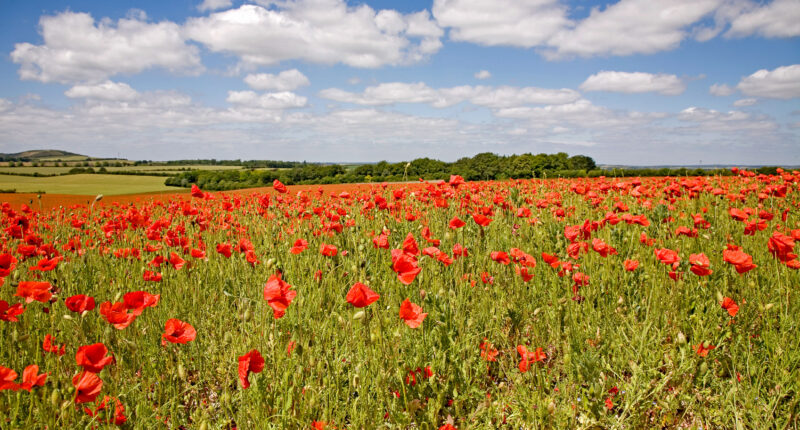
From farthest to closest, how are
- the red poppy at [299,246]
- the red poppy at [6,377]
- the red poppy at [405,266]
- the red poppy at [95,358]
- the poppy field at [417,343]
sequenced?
the red poppy at [299,246], the red poppy at [405,266], the poppy field at [417,343], the red poppy at [95,358], the red poppy at [6,377]

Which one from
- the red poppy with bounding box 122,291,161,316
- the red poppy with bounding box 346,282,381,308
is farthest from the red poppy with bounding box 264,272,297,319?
the red poppy with bounding box 122,291,161,316

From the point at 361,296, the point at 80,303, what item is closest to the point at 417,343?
the point at 361,296

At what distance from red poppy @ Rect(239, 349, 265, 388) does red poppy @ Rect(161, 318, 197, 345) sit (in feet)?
0.88

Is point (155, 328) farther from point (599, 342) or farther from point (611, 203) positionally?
point (611, 203)

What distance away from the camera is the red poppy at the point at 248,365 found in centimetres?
158

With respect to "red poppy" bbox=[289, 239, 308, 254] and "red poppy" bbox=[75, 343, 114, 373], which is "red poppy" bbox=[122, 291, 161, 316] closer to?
"red poppy" bbox=[75, 343, 114, 373]

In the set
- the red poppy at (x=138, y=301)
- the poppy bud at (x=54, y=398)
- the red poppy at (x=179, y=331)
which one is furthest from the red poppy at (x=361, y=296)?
the poppy bud at (x=54, y=398)

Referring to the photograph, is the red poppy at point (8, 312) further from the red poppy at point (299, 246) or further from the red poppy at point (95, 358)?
the red poppy at point (299, 246)

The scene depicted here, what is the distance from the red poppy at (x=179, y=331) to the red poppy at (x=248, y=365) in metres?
0.27

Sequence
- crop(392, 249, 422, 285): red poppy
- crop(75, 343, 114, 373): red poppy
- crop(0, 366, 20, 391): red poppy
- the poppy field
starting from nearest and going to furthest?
1. crop(0, 366, 20, 391): red poppy
2. crop(75, 343, 114, 373): red poppy
3. the poppy field
4. crop(392, 249, 422, 285): red poppy

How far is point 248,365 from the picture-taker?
1.61 meters

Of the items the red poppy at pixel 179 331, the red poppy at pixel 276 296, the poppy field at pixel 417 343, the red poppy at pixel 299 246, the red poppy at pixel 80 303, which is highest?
the red poppy at pixel 299 246

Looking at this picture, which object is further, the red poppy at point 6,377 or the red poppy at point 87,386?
the red poppy at point 87,386

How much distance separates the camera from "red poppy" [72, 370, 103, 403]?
1.42 meters
